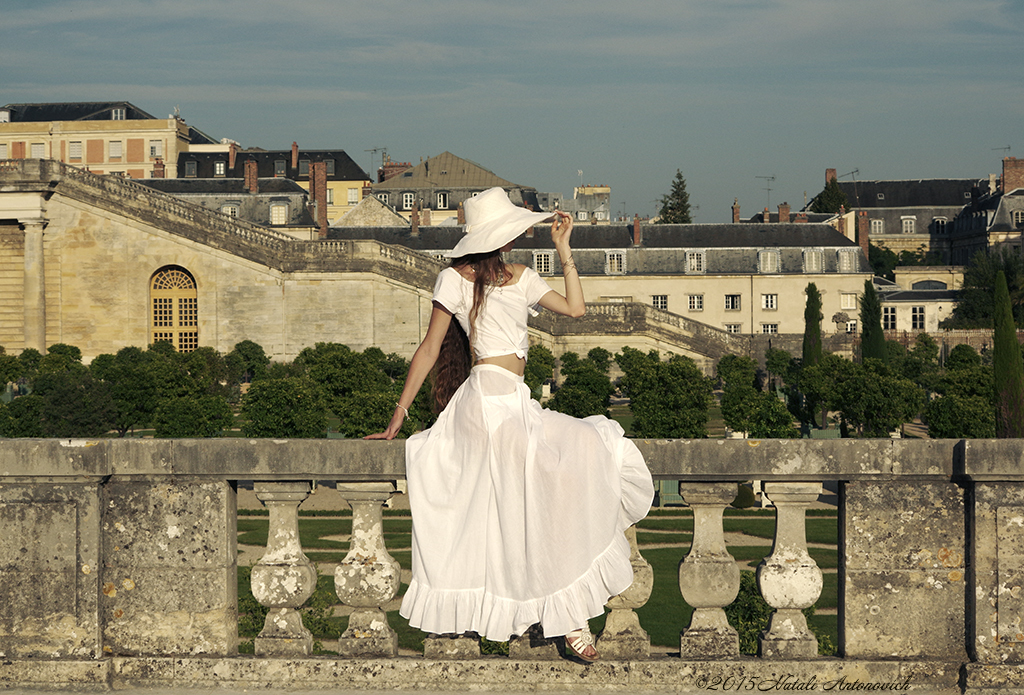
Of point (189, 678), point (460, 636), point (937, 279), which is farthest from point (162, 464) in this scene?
point (937, 279)

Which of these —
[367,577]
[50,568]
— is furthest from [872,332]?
[50,568]

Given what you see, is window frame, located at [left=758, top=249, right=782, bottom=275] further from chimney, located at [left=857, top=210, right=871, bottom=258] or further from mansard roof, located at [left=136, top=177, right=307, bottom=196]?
mansard roof, located at [left=136, top=177, right=307, bottom=196]

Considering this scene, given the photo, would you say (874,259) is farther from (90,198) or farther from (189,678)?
(189,678)

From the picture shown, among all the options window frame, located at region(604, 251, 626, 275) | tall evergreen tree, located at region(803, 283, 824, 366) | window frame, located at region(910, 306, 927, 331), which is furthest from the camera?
window frame, located at region(910, 306, 927, 331)

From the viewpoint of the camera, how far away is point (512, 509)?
3.88 metres

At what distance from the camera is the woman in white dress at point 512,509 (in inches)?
151

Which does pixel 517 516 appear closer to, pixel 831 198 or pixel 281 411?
pixel 281 411

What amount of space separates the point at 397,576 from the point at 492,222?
1.42 metres

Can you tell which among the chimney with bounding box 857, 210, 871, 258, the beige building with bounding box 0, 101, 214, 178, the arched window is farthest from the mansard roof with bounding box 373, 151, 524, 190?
the arched window

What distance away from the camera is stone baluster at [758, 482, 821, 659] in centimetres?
405

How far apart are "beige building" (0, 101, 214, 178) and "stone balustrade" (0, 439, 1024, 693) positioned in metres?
72.1

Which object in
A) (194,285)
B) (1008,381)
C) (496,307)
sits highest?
(194,285)

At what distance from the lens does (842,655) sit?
160 inches

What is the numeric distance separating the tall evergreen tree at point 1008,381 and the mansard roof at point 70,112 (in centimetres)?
6703
